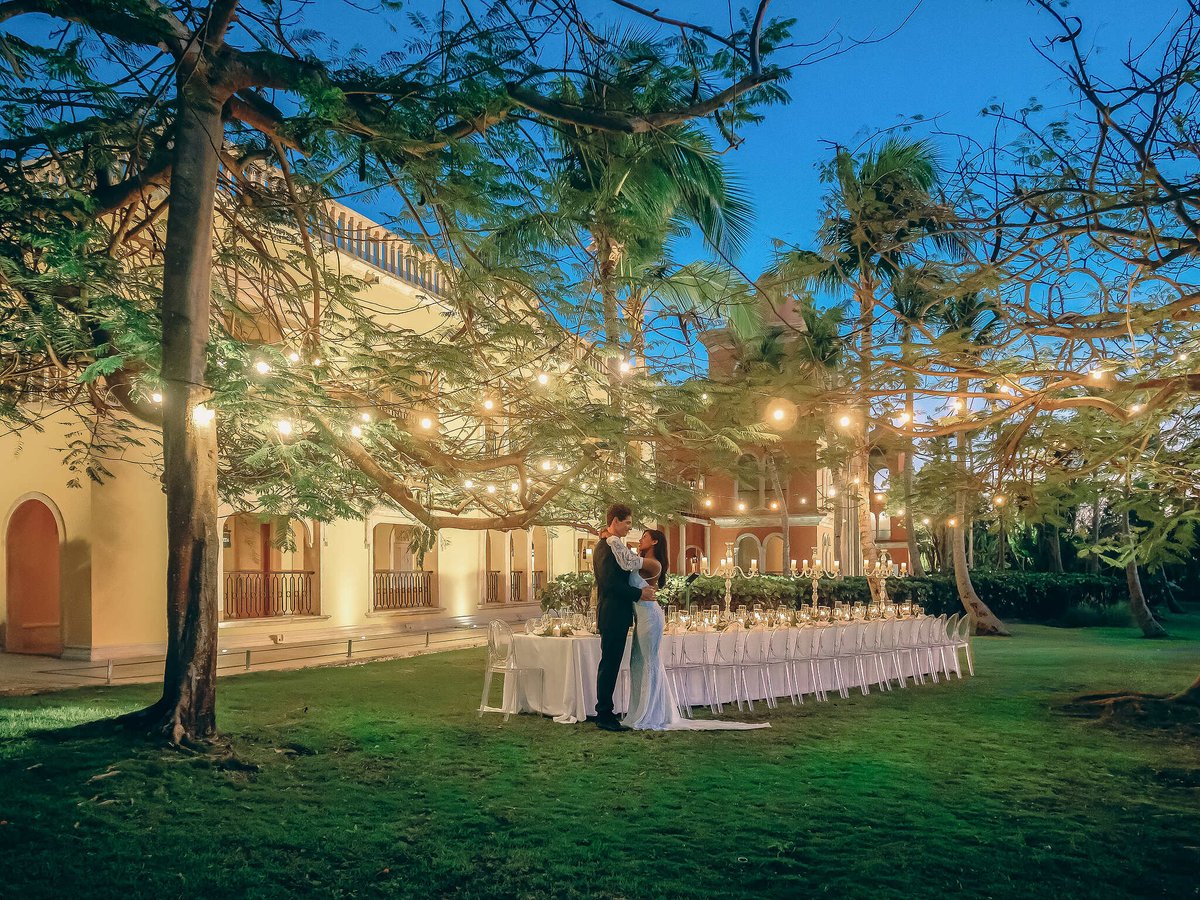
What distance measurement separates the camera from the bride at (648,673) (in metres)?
9.16

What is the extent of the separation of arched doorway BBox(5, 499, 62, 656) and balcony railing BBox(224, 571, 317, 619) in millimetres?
2956

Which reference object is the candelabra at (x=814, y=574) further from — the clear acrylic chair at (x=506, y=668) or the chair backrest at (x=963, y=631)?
the clear acrylic chair at (x=506, y=668)

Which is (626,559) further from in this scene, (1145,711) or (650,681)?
(1145,711)

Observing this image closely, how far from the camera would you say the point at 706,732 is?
9070mm

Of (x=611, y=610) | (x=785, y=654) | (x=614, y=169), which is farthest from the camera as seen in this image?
(x=785, y=654)

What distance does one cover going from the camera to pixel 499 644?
998 centimetres

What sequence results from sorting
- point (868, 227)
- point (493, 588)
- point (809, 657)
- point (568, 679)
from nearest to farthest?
point (868, 227) → point (568, 679) → point (809, 657) → point (493, 588)

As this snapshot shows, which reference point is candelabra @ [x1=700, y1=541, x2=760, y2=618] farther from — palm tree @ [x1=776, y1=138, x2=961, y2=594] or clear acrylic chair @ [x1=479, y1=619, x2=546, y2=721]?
palm tree @ [x1=776, y1=138, x2=961, y2=594]

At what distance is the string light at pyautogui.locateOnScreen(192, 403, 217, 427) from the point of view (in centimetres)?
722

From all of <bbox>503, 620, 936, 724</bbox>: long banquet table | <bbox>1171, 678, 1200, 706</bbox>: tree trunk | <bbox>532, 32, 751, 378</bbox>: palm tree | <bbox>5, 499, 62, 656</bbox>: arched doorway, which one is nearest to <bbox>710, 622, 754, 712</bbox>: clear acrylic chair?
<bbox>503, 620, 936, 724</bbox>: long banquet table

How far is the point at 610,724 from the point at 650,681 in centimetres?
56

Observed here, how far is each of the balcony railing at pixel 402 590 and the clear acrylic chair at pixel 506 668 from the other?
12.1 meters

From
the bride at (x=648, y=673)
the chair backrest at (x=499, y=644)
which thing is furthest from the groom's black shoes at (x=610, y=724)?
the chair backrest at (x=499, y=644)

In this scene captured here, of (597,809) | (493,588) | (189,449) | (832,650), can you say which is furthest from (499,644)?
(493,588)
